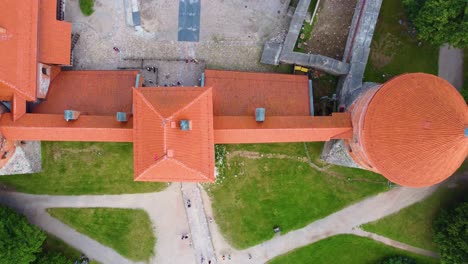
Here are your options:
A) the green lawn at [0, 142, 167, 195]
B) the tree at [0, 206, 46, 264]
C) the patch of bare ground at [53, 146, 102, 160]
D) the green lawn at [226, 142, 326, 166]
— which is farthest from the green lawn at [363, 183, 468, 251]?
the tree at [0, 206, 46, 264]

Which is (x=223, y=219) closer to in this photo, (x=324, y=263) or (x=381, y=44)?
(x=324, y=263)

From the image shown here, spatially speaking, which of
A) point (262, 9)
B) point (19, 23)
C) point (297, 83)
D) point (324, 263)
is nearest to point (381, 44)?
point (297, 83)

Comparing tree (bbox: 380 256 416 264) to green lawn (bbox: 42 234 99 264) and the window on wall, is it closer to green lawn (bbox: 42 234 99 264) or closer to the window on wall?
green lawn (bbox: 42 234 99 264)

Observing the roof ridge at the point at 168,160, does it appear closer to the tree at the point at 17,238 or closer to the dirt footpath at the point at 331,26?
the tree at the point at 17,238

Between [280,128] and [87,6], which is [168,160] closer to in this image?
[280,128]

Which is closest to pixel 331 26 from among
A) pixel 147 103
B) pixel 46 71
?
pixel 147 103

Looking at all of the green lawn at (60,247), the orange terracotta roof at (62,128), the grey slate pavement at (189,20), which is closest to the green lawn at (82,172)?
the green lawn at (60,247)
